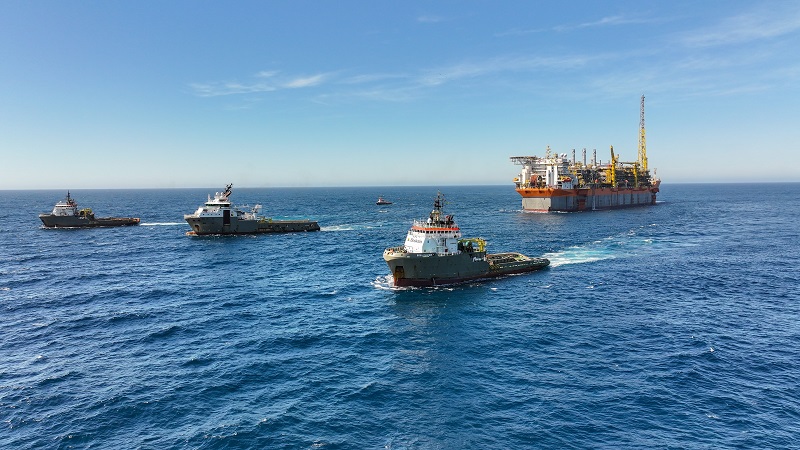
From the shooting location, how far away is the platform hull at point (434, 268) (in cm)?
6606

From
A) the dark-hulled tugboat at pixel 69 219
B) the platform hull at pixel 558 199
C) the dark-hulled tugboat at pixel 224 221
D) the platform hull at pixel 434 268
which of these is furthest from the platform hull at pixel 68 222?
the platform hull at pixel 558 199

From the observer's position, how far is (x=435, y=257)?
67.1 meters

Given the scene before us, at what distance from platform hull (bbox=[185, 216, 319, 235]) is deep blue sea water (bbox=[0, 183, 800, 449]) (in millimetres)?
32539

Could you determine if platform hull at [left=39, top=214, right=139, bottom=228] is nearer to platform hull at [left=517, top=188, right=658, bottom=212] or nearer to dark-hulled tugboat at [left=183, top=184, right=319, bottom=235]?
dark-hulled tugboat at [left=183, top=184, right=319, bottom=235]

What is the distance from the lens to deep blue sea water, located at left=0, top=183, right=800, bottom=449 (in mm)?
30984

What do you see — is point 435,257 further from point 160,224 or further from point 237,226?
point 160,224

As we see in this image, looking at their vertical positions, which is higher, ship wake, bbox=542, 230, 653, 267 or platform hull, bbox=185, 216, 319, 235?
platform hull, bbox=185, 216, 319, 235

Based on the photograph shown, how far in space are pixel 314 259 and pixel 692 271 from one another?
70.1m

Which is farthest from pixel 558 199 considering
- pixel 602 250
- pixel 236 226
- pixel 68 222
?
pixel 68 222

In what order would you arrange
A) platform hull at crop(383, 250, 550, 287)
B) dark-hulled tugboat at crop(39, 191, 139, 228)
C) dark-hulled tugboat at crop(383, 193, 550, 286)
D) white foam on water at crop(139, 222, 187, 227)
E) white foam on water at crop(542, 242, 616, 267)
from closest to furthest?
platform hull at crop(383, 250, 550, 287) → dark-hulled tugboat at crop(383, 193, 550, 286) → white foam on water at crop(542, 242, 616, 267) → dark-hulled tugboat at crop(39, 191, 139, 228) → white foam on water at crop(139, 222, 187, 227)

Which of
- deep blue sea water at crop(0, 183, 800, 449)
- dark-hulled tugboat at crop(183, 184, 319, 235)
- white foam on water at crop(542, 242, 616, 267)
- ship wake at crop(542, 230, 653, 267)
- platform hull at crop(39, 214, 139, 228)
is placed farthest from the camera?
platform hull at crop(39, 214, 139, 228)

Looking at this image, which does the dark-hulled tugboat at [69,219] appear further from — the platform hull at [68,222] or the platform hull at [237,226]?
the platform hull at [237,226]

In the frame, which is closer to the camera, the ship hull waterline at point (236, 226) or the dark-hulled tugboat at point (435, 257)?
the dark-hulled tugboat at point (435, 257)

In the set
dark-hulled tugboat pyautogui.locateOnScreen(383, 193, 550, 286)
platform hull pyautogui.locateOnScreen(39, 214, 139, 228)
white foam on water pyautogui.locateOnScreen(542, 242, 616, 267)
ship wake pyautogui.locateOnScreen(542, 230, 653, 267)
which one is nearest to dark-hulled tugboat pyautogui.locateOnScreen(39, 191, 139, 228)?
platform hull pyautogui.locateOnScreen(39, 214, 139, 228)
